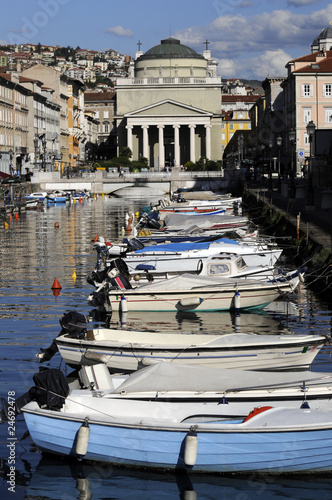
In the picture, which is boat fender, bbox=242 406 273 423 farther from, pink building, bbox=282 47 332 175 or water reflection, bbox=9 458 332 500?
pink building, bbox=282 47 332 175

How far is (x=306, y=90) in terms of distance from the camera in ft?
371

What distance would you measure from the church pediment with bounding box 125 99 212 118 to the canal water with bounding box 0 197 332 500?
329 ft

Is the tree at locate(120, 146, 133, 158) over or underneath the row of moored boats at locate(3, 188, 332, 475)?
over

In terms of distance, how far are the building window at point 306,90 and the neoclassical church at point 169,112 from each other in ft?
146

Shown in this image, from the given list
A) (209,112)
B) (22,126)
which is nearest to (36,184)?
(22,126)

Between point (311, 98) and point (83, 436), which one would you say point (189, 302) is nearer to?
point (83, 436)

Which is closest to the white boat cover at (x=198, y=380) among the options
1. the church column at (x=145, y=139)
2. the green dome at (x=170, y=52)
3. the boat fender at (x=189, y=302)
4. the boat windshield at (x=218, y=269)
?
the boat fender at (x=189, y=302)

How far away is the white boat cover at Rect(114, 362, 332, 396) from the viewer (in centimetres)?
1471

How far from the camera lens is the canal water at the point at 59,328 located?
13.2m

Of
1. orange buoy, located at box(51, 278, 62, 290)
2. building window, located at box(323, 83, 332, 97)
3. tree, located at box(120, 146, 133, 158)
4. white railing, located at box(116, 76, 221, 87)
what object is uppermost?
white railing, located at box(116, 76, 221, 87)

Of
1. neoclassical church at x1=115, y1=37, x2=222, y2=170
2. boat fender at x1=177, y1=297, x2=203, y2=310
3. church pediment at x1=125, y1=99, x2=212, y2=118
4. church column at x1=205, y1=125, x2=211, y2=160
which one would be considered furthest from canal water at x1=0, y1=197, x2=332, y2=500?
church column at x1=205, y1=125, x2=211, y2=160

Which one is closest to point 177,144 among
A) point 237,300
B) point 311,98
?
point 311,98

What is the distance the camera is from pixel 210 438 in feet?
42.5

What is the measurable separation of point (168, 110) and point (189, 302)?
437 feet
